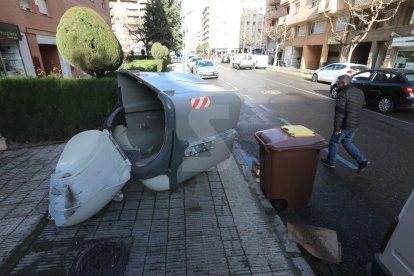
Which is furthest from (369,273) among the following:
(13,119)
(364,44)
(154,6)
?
(154,6)

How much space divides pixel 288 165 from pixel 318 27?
107 feet

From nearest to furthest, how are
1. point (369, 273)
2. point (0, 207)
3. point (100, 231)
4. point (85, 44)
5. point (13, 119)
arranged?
point (369, 273)
point (100, 231)
point (0, 207)
point (13, 119)
point (85, 44)

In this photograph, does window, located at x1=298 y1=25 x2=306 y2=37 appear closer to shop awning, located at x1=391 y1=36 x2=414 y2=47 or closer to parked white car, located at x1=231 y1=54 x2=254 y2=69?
parked white car, located at x1=231 y1=54 x2=254 y2=69

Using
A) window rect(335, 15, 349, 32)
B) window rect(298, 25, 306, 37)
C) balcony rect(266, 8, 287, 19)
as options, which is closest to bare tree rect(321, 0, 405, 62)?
window rect(335, 15, 349, 32)

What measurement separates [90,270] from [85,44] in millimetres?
6155

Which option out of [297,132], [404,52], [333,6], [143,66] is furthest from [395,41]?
[297,132]

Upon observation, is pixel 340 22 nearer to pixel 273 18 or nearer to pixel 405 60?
pixel 405 60

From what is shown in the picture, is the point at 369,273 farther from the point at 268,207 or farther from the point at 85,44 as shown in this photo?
the point at 85,44

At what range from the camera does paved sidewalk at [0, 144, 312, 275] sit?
2518mm

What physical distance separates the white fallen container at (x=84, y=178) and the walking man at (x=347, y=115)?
12.8 feet

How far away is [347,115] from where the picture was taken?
4.44 metres

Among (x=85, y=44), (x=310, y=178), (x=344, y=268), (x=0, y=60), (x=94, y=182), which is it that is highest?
(x=85, y=44)

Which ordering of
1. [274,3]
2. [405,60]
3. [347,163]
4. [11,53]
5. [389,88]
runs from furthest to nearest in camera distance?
[274,3], [405,60], [11,53], [389,88], [347,163]

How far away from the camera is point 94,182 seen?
108 inches
